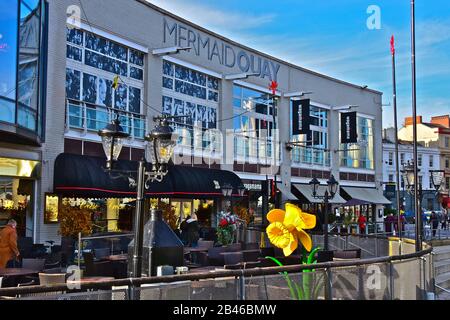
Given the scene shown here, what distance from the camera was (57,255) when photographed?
15219 millimetres

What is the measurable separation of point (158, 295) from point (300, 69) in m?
31.3

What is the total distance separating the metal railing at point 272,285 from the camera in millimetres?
5156

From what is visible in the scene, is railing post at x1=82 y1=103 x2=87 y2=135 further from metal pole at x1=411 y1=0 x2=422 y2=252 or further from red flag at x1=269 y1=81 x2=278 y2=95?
red flag at x1=269 y1=81 x2=278 y2=95

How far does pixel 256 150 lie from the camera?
31016 mm

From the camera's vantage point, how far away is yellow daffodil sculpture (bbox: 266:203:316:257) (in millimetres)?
8383

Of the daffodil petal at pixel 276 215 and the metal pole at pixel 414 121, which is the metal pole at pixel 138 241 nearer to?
the daffodil petal at pixel 276 215

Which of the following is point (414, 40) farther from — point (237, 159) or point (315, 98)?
point (315, 98)

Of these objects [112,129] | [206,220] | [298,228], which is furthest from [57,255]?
[206,220]

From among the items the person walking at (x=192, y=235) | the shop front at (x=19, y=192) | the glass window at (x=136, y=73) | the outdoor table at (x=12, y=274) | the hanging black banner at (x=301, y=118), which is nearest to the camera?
the outdoor table at (x=12, y=274)

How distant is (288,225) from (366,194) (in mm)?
33763

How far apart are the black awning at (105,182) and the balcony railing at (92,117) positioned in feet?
4.28

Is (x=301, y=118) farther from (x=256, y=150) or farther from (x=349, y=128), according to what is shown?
(x=349, y=128)

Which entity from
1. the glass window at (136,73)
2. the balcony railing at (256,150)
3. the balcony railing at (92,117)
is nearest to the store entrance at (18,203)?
the balcony railing at (92,117)

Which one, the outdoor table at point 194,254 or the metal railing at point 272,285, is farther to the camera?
the outdoor table at point 194,254
